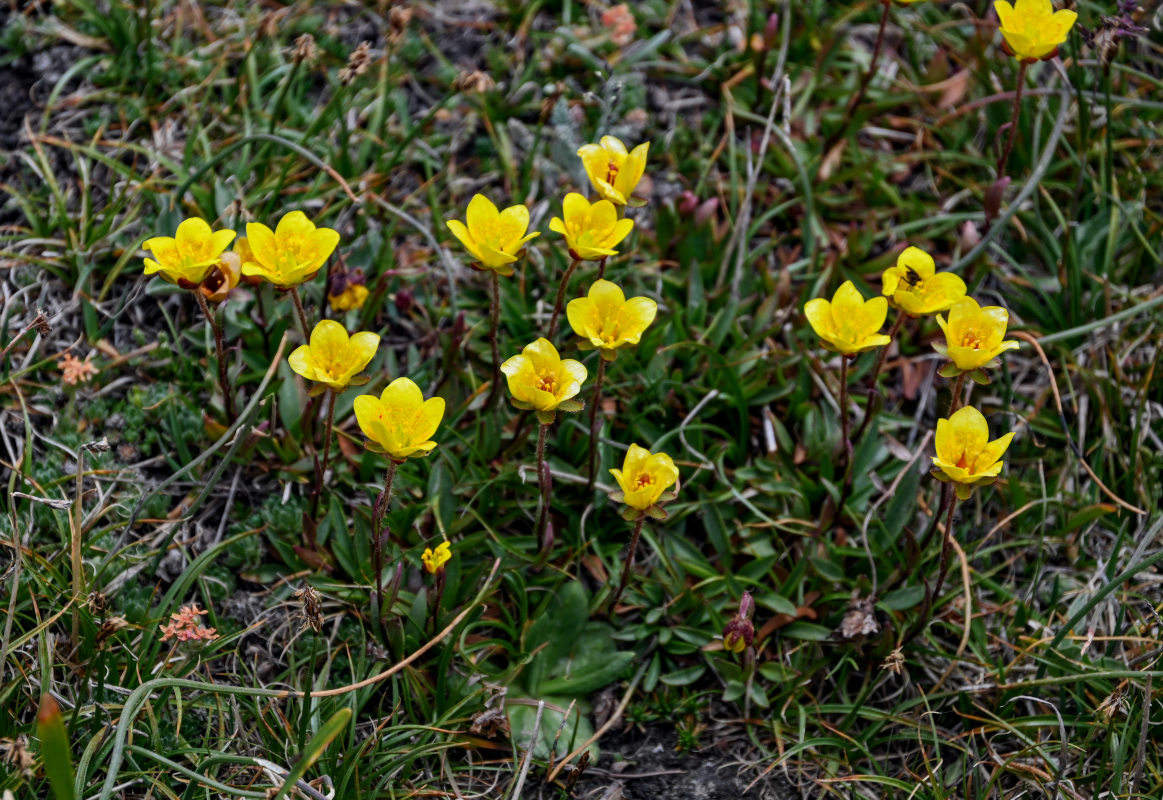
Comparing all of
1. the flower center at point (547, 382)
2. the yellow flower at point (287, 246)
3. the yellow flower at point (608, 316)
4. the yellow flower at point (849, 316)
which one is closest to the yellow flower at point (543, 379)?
the flower center at point (547, 382)

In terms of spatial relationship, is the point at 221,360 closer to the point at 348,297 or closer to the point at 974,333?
the point at 348,297

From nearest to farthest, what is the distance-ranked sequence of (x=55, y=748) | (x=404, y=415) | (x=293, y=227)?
(x=55, y=748) < (x=404, y=415) < (x=293, y=227)

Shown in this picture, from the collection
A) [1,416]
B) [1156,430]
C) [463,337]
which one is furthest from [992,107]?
[1,416]

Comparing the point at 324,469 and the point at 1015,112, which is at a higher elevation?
the point at 1015,112

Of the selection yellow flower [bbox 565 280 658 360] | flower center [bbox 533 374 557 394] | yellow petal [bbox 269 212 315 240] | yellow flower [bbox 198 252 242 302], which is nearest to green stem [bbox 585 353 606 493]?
yellow flower [bbox 565 280 658 360]

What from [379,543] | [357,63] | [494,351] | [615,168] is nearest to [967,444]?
[615,168]

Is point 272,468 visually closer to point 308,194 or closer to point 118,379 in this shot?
point 118,379

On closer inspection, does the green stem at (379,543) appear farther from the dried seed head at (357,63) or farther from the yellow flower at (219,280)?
the dried seed head at (357,63)
